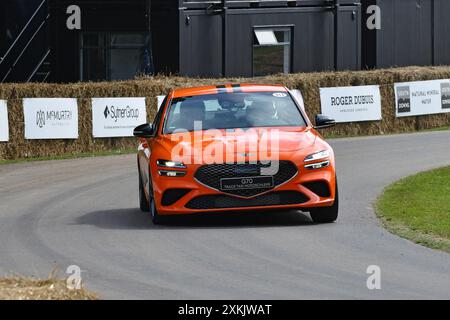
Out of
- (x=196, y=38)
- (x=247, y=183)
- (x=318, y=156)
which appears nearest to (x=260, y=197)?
(x=247, y=183)

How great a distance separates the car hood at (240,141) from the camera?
15039mm

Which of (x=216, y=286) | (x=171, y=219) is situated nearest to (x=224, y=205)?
(x=171, y=219)

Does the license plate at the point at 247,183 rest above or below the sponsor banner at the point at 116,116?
above

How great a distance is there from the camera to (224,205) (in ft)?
49.2

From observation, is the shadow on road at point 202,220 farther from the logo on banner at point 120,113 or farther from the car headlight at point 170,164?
the logo on banner at point 120,113

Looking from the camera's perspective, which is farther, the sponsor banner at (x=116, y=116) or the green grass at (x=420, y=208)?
the sponsor banner at (x=116, y=116)

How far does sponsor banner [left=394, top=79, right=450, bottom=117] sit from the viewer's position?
111 ft

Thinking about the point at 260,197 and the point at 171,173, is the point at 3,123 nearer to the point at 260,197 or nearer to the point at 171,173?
the point at 171,173

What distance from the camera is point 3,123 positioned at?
→ 28844mm

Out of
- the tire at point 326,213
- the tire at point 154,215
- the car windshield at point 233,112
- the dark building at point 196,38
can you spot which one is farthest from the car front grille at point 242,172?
the dark building at point 196,38

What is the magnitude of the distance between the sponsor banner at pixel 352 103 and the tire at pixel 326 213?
1692 cm

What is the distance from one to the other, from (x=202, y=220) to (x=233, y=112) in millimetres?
1412
